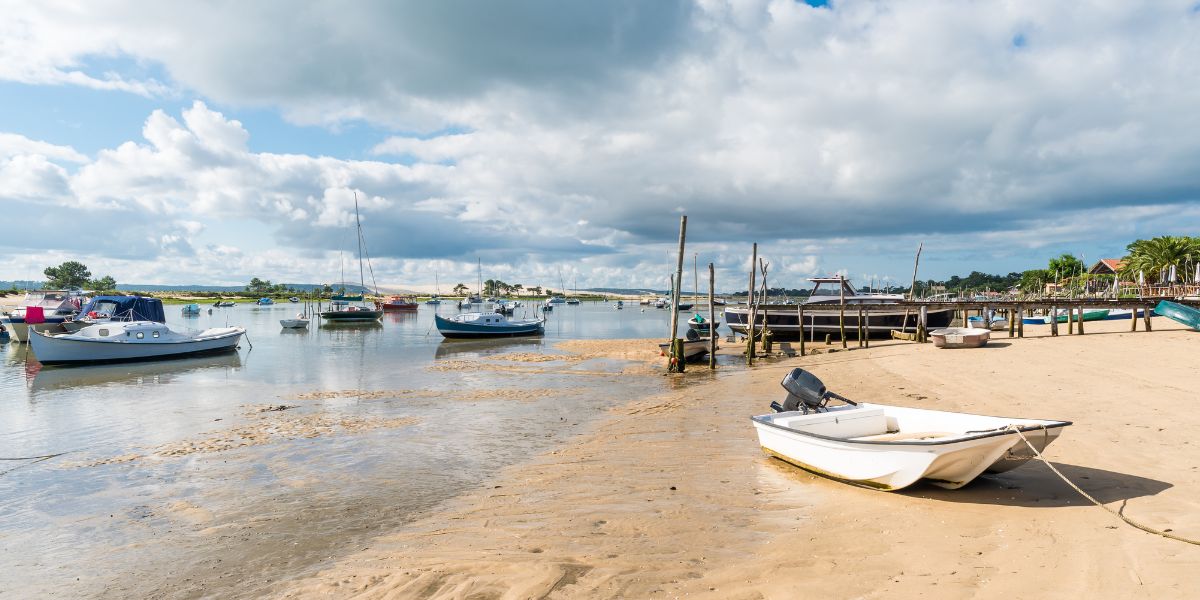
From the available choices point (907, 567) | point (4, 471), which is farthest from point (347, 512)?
point (4, 471)

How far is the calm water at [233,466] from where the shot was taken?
7039 mm

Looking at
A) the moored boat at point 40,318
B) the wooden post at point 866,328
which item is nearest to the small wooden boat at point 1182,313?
the wooden post at point 866,328

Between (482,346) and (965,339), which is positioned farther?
(482,346)

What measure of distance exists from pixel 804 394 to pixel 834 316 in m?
28.4

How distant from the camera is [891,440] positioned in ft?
27.2

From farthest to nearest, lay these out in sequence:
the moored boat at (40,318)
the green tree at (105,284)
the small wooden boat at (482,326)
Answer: the green tree at (105,284) → the small wooden boat at (482,326) → the moored boat at (40,318)

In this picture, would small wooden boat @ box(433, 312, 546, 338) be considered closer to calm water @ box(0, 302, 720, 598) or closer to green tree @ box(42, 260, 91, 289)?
calm water @ box(0, 302, 720, 598)

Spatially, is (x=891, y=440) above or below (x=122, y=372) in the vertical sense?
above

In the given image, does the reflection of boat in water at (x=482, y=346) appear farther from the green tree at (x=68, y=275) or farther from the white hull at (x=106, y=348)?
the green tree at (x=68, y=275)

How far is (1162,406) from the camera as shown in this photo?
36.7 feet

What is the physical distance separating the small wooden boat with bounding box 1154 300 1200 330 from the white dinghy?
2524cm

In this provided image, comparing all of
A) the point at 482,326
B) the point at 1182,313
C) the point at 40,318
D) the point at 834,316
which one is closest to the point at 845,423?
the point at 1182,313

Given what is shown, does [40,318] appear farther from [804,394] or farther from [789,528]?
[789,528]

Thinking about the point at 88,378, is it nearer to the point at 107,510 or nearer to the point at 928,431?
the point at 107,510
